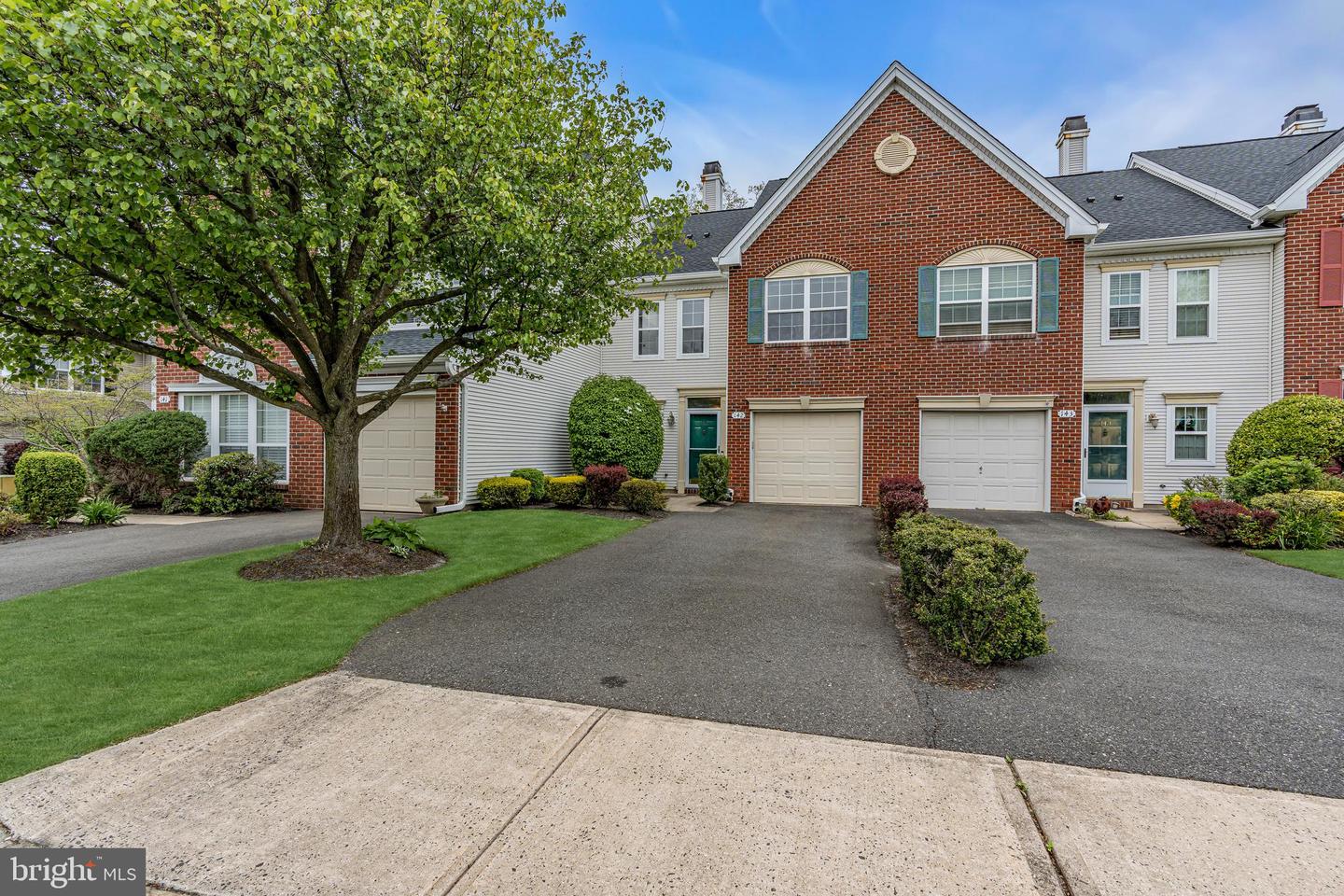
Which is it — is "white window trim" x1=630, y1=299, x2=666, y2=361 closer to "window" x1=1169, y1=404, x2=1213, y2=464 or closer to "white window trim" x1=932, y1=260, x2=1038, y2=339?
"white window trim" x1=932, y1=260, x2=1038, y2=339

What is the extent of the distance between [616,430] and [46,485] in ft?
35.0

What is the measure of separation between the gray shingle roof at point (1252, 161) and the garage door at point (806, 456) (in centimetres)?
1050

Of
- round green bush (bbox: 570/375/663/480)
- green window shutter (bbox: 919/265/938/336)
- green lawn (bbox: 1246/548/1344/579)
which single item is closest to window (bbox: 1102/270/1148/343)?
green window shutter (bbox: 919/265/938/336)

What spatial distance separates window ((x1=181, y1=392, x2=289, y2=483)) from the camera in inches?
518

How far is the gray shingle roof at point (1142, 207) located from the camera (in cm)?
1304

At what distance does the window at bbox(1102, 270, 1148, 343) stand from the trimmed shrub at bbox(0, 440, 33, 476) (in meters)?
28.2

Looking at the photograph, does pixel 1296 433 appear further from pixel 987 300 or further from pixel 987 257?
pixel 987 257

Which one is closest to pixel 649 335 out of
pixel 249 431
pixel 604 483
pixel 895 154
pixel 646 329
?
pixel 646 329

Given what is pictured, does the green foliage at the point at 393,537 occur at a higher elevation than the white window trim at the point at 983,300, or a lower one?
lower

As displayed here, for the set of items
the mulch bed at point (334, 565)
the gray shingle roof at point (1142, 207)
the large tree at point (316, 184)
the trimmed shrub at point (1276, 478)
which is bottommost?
the mulch bed at point (334, 565)

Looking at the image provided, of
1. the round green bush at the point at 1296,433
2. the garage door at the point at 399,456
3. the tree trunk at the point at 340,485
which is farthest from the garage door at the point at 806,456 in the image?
the tree trunk at the point at 340,485

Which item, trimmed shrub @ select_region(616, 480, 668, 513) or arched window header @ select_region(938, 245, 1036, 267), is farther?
arched window header @ select_region(938, 245, 1036, 267)

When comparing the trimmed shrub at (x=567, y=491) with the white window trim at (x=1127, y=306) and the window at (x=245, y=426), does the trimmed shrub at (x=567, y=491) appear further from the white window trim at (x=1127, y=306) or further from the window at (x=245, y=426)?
the white window trim at (x=1127, y=306)

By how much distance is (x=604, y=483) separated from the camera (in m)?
12.5
